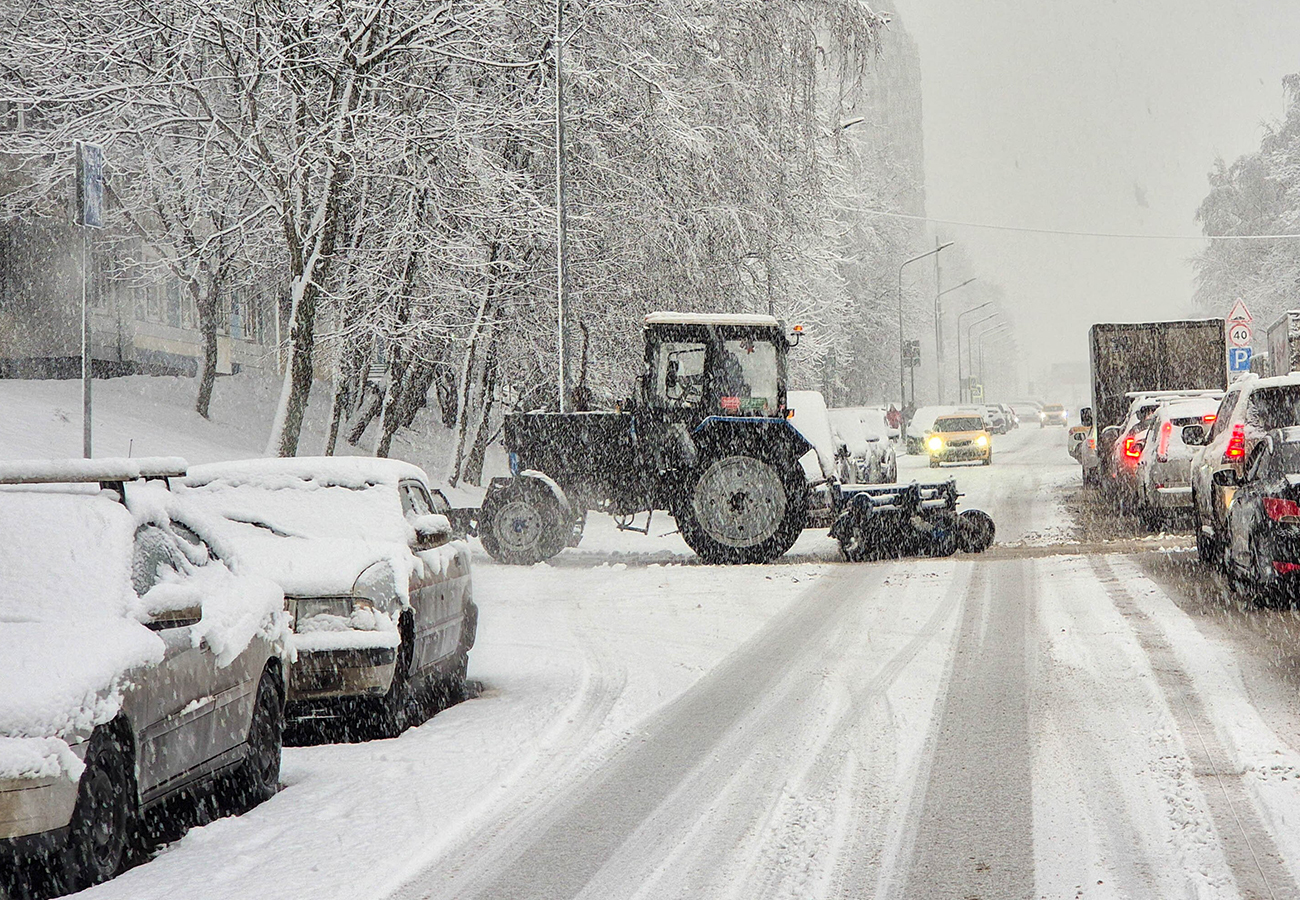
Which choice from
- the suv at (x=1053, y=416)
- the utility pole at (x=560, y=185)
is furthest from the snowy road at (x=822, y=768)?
the suv at (x=1053, y=416)

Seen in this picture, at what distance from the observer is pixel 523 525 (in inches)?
668

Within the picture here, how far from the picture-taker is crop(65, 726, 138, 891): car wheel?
5.01 metres

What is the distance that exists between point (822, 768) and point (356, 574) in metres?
2.77

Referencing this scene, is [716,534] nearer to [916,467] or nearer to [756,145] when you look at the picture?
[756,145]

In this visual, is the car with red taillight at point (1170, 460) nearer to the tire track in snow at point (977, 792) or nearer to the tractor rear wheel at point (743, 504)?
the tractor rear wheel at point (743, 504)

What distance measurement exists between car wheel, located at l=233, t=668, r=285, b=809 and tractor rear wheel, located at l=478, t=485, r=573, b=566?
32.1ft

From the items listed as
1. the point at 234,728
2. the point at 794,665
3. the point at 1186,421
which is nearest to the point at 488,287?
the point at 1186,421

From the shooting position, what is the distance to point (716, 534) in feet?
54.0

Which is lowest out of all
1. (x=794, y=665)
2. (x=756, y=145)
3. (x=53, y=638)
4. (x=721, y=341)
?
(x=794, y=665)

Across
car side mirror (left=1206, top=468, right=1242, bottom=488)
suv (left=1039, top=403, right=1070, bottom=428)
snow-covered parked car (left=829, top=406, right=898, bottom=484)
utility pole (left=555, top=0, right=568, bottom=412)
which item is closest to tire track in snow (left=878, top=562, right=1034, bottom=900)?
car side mirror (left=1206, top=468, right=1242, bottom=488)

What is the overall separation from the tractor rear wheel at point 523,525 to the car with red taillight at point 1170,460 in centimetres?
789

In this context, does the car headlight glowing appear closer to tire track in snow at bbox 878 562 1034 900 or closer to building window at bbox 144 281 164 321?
tire track in snow at bbox 878 562 1034 900

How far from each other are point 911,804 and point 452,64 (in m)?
17.5

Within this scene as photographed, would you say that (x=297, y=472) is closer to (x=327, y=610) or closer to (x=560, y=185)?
(x=327, y=610)
